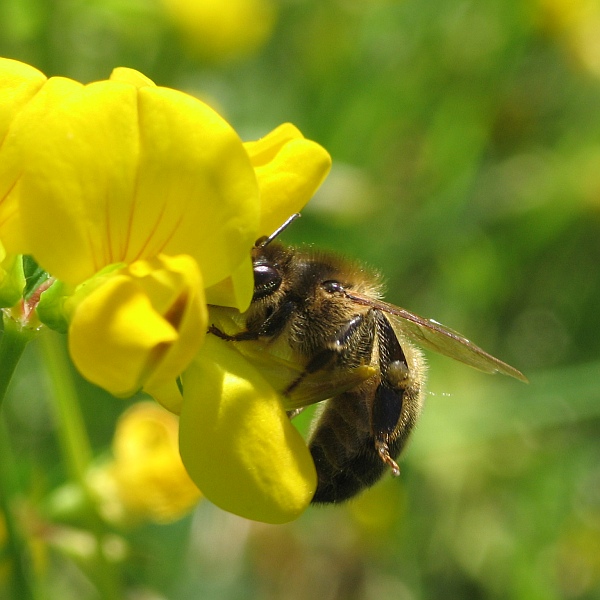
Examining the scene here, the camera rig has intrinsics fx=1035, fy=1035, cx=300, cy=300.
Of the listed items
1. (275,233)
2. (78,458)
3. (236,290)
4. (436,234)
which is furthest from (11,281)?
(436,234)

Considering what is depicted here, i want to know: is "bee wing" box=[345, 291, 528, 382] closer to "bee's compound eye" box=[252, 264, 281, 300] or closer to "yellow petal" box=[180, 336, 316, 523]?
"bee's compound eye" box=[252, 264, 281, 300]

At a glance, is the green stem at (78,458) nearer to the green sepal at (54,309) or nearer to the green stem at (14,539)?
the green stem at (14,539)

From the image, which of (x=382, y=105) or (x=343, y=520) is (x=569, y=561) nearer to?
(x=343, y=520)

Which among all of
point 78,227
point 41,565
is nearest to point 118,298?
point 78,227

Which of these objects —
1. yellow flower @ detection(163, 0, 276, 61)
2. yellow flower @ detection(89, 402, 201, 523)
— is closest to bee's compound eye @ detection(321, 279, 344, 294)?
yellow flower @ detection(89, 402, 201, 523)

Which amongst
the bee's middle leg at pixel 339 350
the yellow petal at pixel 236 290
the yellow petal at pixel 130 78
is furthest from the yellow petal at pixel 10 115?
the bee's middle leg at pixel 339 350
